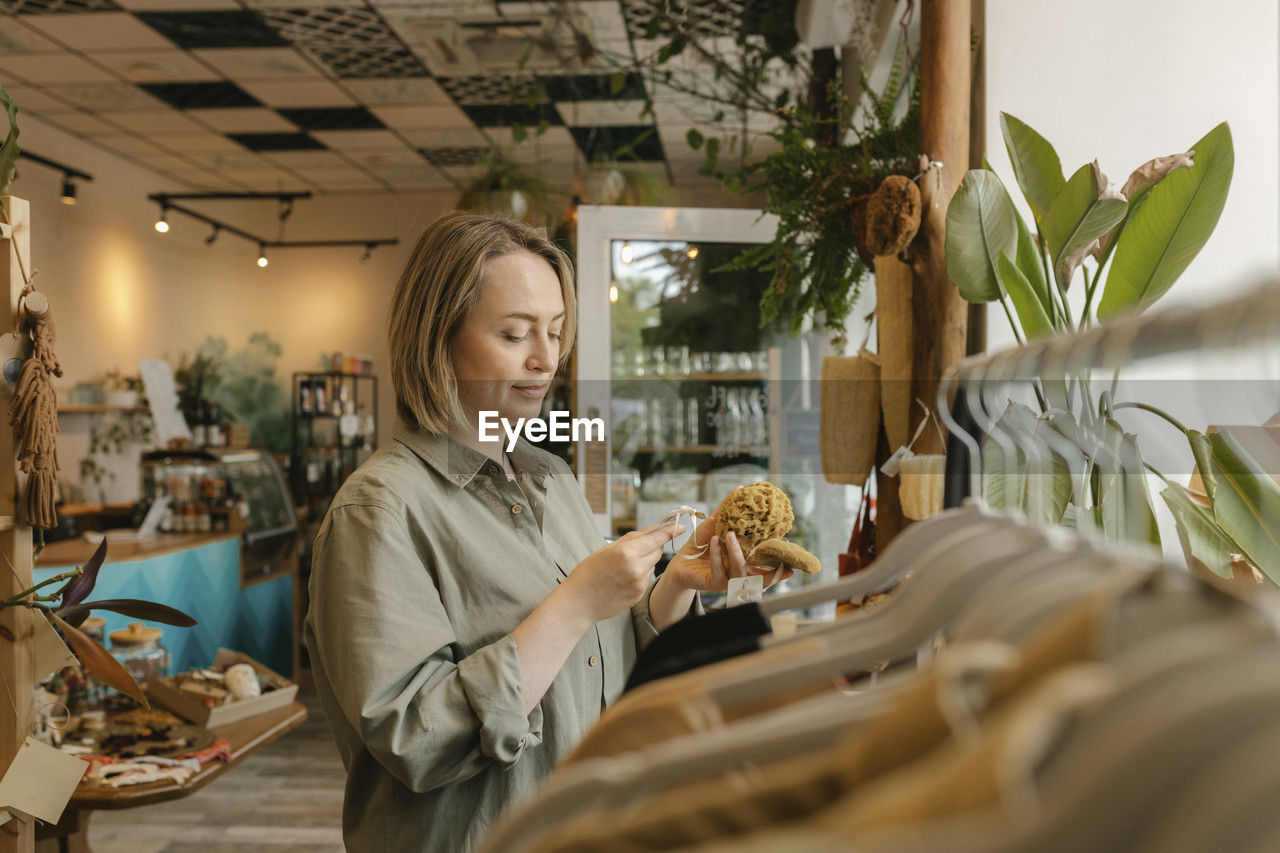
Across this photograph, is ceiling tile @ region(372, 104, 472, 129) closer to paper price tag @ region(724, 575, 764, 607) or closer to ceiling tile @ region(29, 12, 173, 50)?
ceiling tile @ region(29, 12, 173, 50)

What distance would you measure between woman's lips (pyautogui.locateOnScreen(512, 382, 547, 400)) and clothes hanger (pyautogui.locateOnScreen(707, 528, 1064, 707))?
0.91 metres

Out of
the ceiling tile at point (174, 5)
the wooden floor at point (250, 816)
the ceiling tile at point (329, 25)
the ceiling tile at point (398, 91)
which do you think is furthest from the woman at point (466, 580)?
the ceiling tile at point (398, 91)

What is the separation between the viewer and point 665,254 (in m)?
3.51

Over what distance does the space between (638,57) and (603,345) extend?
7.85 feet

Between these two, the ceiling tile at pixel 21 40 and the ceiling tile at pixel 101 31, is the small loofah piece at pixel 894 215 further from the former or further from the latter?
the ceiling tile at pixel 21 40

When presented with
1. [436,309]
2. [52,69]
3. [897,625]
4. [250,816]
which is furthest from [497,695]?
[52,69]

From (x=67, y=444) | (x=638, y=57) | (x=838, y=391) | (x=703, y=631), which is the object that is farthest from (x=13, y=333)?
(x=67, y=444)

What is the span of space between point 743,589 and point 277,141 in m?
6.30

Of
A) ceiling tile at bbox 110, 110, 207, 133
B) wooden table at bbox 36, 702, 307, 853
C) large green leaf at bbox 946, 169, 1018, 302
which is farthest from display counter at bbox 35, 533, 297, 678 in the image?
large green leaf at bbox 946, 169, 1018, 302

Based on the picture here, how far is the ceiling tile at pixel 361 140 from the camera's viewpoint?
621 cm

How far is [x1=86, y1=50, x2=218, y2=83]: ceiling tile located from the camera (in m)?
4.86

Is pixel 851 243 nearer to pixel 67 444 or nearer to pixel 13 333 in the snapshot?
pixel 13 333

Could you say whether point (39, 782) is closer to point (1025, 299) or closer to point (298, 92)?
point (1025, 299)

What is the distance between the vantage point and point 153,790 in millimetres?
2164
